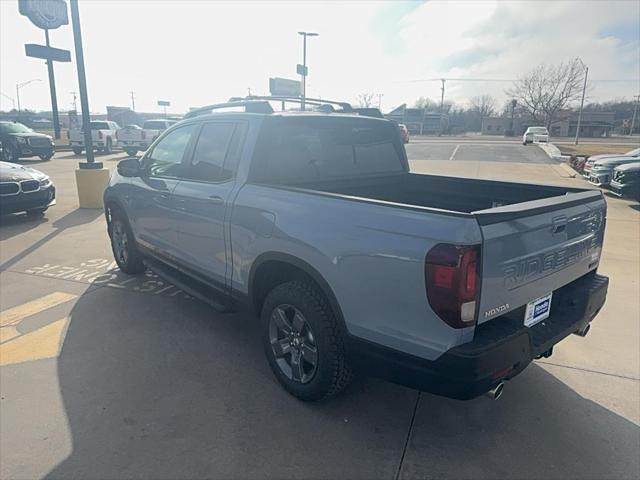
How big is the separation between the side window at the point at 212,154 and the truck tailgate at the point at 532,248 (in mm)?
2001

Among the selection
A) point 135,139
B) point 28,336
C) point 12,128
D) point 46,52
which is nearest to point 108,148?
point 135,139

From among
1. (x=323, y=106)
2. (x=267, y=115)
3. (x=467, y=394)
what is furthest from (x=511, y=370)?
(x=323, y=106)

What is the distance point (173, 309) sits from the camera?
Result: 435 cm

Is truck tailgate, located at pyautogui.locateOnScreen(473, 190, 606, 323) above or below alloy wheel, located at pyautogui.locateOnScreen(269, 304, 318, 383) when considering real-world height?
above

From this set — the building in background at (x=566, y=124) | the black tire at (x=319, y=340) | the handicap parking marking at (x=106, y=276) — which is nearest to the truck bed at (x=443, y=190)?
the black tire at (x=319, y=340)

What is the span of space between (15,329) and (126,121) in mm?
71898

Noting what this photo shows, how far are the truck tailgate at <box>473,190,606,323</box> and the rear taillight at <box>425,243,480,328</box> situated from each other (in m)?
0.06

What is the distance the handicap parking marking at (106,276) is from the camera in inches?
192

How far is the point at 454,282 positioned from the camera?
199cm

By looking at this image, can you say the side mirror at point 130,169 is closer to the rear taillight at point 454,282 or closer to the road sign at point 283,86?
the rear taillight at point 454,282

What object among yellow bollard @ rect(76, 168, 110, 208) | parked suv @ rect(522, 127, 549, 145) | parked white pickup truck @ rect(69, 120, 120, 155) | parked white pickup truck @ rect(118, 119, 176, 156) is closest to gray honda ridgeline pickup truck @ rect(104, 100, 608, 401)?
yellow bollard @ rect(76, 168, 110, 208)

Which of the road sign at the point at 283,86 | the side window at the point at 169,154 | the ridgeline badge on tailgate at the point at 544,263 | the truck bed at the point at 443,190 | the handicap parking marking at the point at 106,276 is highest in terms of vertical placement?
the road sign at the point at 283,86

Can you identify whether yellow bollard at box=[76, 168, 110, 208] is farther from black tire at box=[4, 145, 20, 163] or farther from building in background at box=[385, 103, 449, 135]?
building in background at box=[385, 103, 449, 135]

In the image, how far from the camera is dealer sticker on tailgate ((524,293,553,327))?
2.42m
